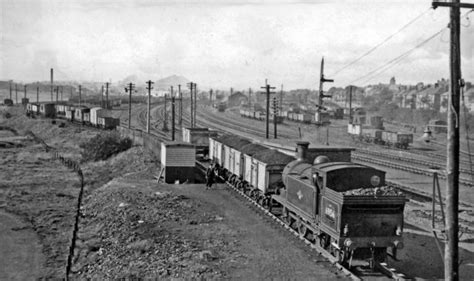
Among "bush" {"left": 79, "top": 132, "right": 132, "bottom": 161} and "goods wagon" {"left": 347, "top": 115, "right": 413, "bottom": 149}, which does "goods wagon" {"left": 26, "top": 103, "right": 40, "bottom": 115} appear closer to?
"bush" {"left": 79, "top": 132, "right": 132, "bottom": 161}

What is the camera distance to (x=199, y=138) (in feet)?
131

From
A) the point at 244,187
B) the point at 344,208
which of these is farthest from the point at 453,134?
the point at 244,187

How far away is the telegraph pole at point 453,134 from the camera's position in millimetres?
10422

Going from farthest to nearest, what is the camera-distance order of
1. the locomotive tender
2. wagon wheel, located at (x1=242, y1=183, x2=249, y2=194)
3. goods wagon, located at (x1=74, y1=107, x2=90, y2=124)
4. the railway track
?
goods wagon, located at (x1=74, y1=107, x2=90, y2=124) → wagon wheel, located at (x1=242, y1=183, x2=249, y2=194) → the locomotive tender → the railway track

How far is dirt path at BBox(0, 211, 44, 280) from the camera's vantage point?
17967 millimetres

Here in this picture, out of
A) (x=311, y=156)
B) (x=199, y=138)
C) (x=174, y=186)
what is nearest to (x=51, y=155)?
(x=199, y=138)

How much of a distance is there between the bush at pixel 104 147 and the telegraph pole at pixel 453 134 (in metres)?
37.9

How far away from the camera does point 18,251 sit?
20500 mm

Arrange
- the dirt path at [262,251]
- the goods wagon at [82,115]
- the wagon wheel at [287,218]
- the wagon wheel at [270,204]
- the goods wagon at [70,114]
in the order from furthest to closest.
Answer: the goods wagon at [70,114] → the goods wagon at [82,115] → the wagon wheel at [270,204] → the wagon wheel at [287,218] → the dirt path at [262,251]

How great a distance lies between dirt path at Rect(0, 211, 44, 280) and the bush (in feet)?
62.8

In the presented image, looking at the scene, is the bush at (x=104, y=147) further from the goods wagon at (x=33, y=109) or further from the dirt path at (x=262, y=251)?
the goods wagon at (x=33, y=109)

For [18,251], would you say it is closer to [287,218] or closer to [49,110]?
[287,218]

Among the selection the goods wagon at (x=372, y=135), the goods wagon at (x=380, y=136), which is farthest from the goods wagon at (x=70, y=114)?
the goods wagon at (x=372, y=135)

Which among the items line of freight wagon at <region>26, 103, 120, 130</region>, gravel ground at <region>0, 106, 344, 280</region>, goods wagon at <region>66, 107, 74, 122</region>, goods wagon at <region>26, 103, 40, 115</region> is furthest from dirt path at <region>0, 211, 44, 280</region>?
goods wagon at <region>26, 103, 40, 115</region>
